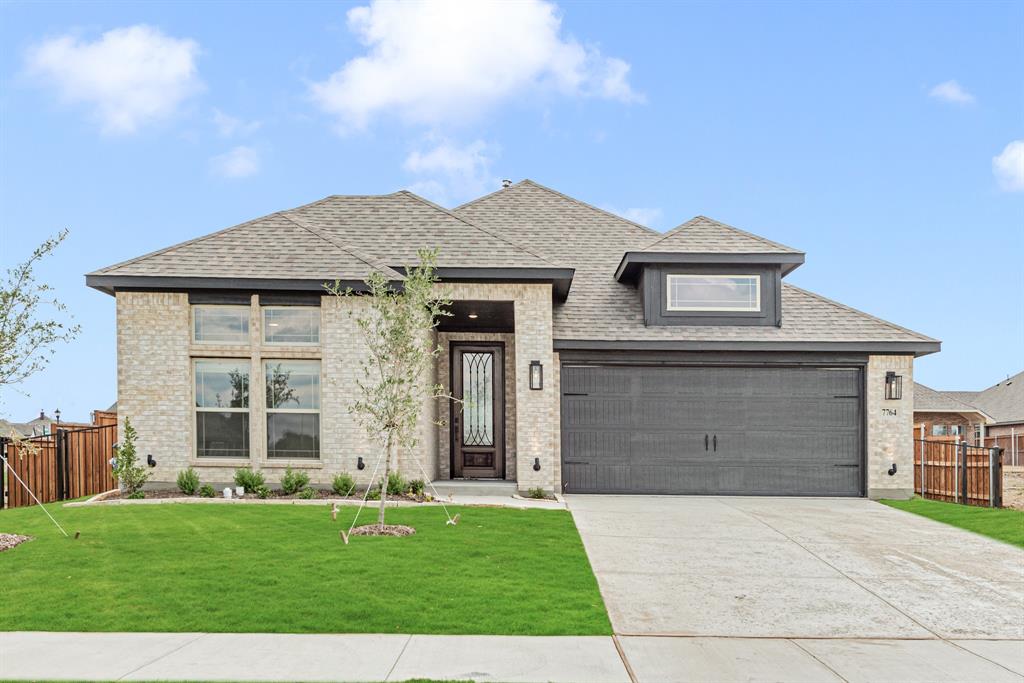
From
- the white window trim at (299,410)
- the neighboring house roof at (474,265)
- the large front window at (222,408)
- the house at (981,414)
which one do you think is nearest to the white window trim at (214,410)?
the large front window at (222,408)

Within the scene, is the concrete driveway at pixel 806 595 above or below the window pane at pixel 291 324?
below

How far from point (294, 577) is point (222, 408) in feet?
22.5

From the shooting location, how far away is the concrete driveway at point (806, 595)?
5684 mm

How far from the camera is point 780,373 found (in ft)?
49.3

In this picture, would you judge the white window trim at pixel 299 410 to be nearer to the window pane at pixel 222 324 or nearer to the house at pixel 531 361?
the house at pixel 531 361

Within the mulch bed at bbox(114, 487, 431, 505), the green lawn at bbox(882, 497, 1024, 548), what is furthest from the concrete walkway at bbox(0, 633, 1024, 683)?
the mulch bed at bbox(114, 487, 431, 505)

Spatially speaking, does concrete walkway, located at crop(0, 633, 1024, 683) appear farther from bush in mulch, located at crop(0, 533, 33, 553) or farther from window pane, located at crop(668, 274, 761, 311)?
window pane, located at crop(668, 274, 761, 311)

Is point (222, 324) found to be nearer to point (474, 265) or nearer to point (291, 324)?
point (291, 324)

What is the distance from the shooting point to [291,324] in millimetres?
13641

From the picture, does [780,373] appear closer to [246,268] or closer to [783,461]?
[783,461]

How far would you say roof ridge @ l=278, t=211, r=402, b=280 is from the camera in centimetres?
1372

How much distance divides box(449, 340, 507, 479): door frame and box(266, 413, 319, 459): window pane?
132 inches

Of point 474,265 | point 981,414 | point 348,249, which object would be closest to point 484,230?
point 474,265

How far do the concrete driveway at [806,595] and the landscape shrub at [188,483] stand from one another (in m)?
6.71
